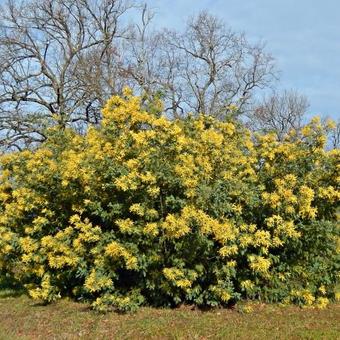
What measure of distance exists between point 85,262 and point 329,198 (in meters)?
4.35

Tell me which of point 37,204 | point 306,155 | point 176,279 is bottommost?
point 176,279

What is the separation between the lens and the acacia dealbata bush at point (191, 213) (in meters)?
8.63

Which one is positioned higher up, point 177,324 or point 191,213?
point 191,213

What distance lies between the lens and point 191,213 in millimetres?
8148

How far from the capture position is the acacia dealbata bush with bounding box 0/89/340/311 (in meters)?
8.63

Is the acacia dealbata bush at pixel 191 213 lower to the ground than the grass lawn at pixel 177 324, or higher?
higher

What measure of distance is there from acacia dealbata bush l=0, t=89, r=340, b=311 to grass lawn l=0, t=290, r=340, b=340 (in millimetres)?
326

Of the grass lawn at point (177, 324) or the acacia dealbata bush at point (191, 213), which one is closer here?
the grass lawn at point (177, 324)

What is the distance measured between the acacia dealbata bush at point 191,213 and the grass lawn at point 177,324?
0.33 metres

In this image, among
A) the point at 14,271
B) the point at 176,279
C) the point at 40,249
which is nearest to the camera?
the point at 176,279

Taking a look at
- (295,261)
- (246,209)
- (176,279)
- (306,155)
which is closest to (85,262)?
(176,279)

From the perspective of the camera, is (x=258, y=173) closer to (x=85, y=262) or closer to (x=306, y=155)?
(x=306, y=155)

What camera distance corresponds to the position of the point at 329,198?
30.5ft

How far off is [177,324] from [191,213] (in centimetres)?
170
